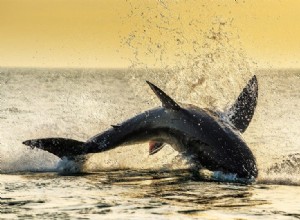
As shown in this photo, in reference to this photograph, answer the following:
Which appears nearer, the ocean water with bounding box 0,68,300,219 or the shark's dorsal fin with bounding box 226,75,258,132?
the ocean water with bounding box 0,68,300,219

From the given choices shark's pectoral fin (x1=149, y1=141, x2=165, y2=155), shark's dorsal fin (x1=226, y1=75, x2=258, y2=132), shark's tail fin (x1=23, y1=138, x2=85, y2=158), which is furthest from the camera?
shark's dorsal fin (x1=226, y1=75, x2=258, y2=132)

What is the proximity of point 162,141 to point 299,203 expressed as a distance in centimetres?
491

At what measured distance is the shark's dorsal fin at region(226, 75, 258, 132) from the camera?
1920 centimetres

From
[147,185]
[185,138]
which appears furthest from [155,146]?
[147,185]

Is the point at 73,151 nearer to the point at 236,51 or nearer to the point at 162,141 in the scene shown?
the point at 162,141

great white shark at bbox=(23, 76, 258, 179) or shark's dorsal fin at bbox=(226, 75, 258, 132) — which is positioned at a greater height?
shark's dorsal fin at bbox=(226, 75, 258, 132)

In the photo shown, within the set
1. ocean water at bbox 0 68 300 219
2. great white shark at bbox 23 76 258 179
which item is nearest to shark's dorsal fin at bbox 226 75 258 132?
great white shark at bbox 23 76 258 179

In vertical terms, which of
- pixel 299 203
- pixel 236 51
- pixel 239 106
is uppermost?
pixel 236 51

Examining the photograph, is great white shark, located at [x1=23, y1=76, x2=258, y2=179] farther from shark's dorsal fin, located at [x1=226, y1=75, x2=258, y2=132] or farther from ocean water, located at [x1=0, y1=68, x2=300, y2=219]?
ocean water, located at [x1=0, y1=68, x2=300, y2=219]

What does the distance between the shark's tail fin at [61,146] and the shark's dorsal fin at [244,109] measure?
3970 mm

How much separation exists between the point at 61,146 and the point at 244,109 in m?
5.07

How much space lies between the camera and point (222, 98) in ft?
75.8

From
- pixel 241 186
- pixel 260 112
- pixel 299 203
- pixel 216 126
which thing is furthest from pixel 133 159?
pixel 260 112

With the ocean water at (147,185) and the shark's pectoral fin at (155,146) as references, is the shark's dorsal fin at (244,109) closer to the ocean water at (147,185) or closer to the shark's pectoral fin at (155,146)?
the ocean water at (147,185)
